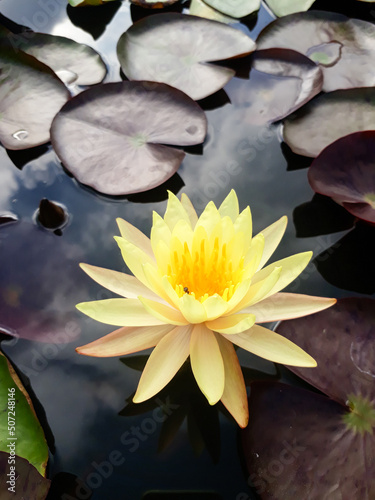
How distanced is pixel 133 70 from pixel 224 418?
1.96 m

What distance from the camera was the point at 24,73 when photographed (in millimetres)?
2410

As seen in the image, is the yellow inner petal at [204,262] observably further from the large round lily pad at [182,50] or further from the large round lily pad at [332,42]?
the large round lily pad at [332,42]

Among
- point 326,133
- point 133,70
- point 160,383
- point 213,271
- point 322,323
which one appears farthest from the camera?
point 133,70

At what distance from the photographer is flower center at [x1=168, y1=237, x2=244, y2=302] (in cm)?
158

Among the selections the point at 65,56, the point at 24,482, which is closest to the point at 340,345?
the point at 24,482

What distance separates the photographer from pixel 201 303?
1.47 meters

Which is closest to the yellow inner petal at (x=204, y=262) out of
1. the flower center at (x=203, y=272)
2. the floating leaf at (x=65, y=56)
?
the flower center at (x=203, y=272)

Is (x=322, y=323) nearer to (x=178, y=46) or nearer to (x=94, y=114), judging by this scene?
(x=94, y=114)

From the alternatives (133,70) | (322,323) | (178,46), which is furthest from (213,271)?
(178,46)

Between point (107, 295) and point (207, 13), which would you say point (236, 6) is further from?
point (107, 295)

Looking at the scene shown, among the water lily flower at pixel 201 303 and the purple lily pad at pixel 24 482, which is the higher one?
the water lily flower at pixel 201 303

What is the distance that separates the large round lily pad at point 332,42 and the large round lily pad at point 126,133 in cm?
82

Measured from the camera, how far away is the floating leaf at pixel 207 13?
113 inches

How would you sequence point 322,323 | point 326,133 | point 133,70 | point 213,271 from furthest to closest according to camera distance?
point 133,70, point 326,133, point 322,323, point 213,271
